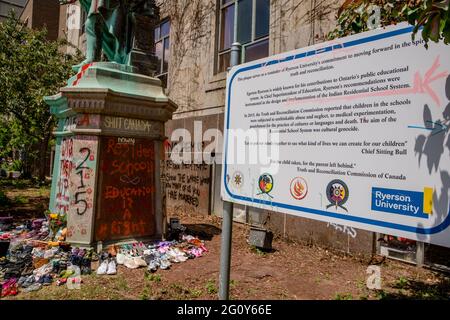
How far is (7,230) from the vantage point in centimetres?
692

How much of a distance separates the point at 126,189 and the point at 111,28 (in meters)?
3.03

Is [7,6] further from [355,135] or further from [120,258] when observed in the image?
[355,135]

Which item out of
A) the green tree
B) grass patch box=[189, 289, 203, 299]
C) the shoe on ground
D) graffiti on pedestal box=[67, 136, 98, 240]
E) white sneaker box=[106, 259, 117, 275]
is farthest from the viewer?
the green tree

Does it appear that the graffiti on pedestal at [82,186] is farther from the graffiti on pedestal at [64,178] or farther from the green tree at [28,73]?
the green tree at [28,73]

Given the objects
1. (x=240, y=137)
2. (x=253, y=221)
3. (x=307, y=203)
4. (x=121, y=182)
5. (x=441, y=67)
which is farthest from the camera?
(x=253, y=221)

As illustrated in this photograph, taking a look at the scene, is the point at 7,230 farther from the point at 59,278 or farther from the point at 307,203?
Result: the point at 307,203

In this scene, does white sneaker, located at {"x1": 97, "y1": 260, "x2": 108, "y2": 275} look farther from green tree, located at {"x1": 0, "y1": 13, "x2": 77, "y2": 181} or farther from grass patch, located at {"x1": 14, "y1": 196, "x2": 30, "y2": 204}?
green tree, located at {"x1": 0, "y1": 13, "x2": 77, "y2": 181}

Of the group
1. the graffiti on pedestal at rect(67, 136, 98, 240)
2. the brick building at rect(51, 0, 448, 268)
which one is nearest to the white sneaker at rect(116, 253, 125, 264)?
the graffiti on pedestal at rect(67, 136, 98, 240)

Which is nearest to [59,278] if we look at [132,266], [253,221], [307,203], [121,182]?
[132,266]

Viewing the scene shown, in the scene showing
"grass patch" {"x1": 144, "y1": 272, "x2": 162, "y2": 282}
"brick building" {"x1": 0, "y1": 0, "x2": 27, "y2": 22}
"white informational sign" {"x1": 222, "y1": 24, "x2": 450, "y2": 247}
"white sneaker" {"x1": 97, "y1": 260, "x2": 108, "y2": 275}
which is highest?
"brick building" {"x1": 0, "y1": 0, "x2": 27, "y2": 22}

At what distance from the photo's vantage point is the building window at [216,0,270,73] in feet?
29.9

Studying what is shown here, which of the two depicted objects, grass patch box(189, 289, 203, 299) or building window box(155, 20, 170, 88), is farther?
building window box(155, 20, 170, 88)

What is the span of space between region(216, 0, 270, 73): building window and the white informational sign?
678 cm

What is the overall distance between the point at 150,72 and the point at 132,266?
366cm
